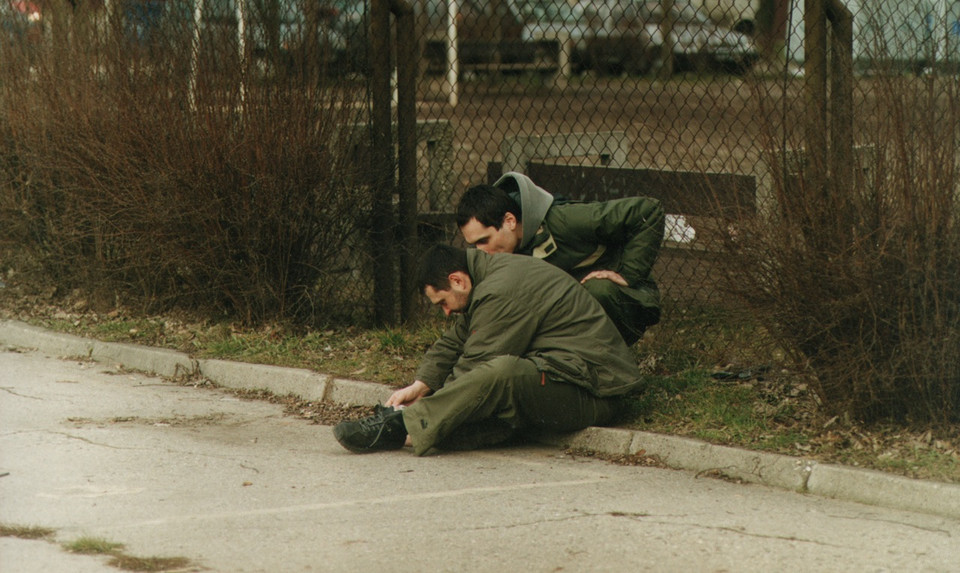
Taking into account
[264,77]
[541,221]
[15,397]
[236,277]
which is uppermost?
[264,77]

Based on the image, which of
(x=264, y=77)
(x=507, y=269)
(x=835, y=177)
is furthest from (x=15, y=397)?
(x=835, y=177)

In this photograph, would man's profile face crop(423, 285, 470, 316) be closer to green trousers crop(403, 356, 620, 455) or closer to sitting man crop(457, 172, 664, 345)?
green trousers crop(403, 356, 620, 455)

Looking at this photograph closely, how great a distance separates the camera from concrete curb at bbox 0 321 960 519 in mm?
4754

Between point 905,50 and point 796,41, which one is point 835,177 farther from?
point 796,41

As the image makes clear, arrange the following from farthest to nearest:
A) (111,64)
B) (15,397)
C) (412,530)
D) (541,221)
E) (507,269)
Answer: (111,64)
(15,397)
(541,221)
(507,269)
(412,530)

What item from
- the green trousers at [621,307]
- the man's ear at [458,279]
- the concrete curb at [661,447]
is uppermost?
the man's ear at [458,279]

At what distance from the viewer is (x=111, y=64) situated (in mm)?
8180

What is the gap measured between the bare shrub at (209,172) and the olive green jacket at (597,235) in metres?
1.55

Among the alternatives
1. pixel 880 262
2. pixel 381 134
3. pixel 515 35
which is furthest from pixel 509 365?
pixel 515 35

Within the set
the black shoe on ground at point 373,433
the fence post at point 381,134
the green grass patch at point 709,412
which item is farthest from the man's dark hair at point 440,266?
the fence post at point 381,134

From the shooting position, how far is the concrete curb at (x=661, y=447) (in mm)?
4754

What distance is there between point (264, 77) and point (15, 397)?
7.52 feet

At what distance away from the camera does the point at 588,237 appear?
6.30 metres

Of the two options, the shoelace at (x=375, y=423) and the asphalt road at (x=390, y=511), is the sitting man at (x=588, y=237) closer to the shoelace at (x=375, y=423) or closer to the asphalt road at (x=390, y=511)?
the asphalt road at (x=390, y=511)
